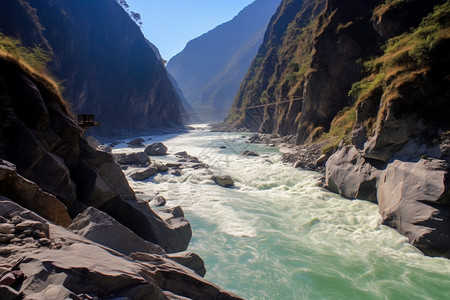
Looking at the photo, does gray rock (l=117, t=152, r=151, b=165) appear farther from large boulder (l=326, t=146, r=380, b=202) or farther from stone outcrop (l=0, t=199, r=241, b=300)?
stone outcrop (l=0, t=199, r=241, b=300)

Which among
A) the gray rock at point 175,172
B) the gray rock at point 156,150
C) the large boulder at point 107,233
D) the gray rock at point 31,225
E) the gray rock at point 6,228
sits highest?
the gray rock at point 6,228

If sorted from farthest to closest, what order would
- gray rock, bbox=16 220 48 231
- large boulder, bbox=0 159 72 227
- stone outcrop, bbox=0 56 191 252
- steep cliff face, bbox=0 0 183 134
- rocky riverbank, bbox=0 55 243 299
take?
steep cliff face, bbox=0 0 183 134 < stone outcrop, bbox=0 56 191 252 < large boulder, bbox=0 159 72 227 < gray rock, bbox=16 220 48 231 < rocky riverbank, bbox=0 55 243 299

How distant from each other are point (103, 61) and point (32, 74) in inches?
2929

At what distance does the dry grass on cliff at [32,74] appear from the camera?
687cm

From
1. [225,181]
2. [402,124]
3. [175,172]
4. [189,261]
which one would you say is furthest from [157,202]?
[402,124]

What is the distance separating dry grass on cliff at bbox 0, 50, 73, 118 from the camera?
687cm

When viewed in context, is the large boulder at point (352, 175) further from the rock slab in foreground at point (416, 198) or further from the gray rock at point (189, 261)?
the gray rock at point (189, 261)

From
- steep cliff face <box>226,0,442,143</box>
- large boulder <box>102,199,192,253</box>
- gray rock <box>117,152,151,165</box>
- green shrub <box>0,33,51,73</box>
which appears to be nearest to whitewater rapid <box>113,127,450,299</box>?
large boulder <box>102,199,192,253</box>

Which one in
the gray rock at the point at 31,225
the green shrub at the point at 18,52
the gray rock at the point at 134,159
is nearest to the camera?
the gray rock at the point at 31,225

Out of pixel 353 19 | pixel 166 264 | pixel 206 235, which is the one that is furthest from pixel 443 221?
pixel 353 19

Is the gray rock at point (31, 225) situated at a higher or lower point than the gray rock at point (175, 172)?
higher

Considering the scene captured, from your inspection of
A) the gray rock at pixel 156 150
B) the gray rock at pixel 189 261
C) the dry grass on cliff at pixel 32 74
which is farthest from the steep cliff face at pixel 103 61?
the gray rock at pixel 189 261

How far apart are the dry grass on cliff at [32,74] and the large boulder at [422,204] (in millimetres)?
11673

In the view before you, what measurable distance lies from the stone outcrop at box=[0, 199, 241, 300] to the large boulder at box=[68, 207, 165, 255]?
0.88 m
